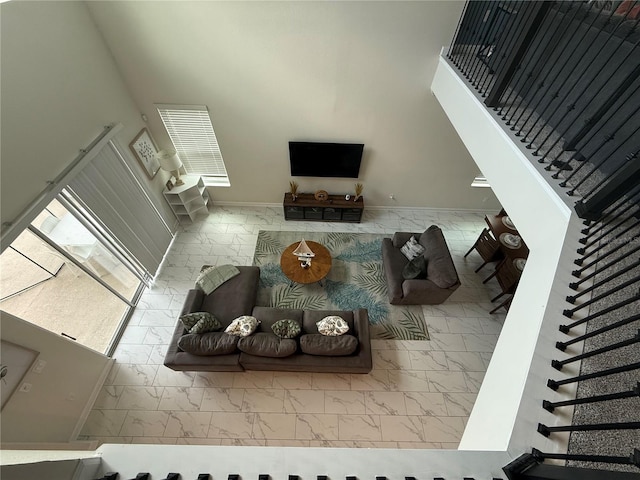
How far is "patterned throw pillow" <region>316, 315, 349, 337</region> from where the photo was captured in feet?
10.8

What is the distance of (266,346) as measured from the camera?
3.11 metres

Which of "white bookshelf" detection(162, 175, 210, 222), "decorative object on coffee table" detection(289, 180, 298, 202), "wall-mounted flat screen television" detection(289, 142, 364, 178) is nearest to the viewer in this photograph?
"wall-mounted flat screen television" detection(289, 142, 364, 178)

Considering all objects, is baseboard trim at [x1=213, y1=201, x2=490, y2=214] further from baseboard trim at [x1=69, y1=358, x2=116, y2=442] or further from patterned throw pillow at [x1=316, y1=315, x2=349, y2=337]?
baseboard trim at [x1=69, y1=358, x2=116, y2=442]

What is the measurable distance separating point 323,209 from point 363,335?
2.61 metres

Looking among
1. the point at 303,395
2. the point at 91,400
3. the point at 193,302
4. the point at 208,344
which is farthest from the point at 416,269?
the point at 91,400

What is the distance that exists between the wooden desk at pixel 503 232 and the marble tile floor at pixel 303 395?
870mm

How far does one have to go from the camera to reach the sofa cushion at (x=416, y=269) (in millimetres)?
4004

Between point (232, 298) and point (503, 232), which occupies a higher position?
point (503, 232)

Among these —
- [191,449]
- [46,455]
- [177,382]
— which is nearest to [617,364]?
[191,449]

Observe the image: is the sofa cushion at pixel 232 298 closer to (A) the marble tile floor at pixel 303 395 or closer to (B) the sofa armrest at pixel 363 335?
(A) the marble tile floor at pixel 303 395

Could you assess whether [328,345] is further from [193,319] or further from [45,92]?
[45,92]

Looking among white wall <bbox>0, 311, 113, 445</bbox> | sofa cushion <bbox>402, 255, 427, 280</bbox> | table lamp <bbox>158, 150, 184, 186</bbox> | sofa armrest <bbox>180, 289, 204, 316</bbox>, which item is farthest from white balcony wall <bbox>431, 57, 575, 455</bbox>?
table lamp <bbox>158, 150, 184, 186</bbox>

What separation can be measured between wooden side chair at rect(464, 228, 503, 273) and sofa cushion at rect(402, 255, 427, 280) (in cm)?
125

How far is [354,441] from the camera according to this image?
10.2ft
